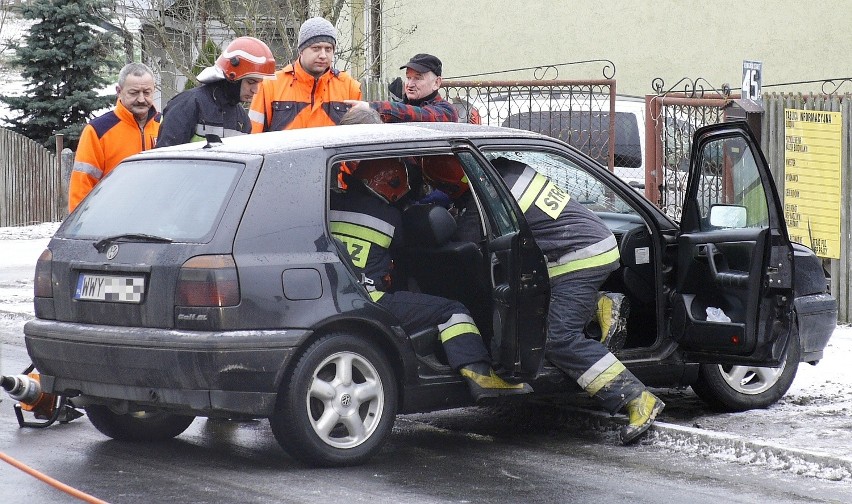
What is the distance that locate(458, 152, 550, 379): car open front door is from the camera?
648 cm

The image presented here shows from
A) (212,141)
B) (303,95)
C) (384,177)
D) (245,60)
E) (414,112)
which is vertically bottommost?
(384,177)

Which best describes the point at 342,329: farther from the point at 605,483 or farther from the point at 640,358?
the point at 640,358

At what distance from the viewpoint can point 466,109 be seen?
12.4 m

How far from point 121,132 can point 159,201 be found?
7.30 ft

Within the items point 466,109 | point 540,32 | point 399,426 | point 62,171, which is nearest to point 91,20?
point 62,171

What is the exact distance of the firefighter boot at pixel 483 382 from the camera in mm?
6543

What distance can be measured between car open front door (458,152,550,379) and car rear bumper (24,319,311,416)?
1.04m

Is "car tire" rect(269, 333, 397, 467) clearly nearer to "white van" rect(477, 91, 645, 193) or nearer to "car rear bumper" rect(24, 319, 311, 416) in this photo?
"car rear bumper" rect(24, 319, 311, 416)

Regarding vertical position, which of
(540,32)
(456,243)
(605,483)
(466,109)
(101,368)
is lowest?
Answer: (605,483)

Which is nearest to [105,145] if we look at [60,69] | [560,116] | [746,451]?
[746,451]

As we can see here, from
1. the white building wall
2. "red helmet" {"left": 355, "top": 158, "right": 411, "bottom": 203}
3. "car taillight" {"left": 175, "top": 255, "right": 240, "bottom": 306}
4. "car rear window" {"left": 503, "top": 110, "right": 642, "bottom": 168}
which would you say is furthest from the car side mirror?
the white building wall

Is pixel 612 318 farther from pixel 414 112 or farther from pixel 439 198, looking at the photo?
pixel 414 112

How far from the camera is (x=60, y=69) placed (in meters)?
27.1

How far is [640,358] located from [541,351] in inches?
33.5
